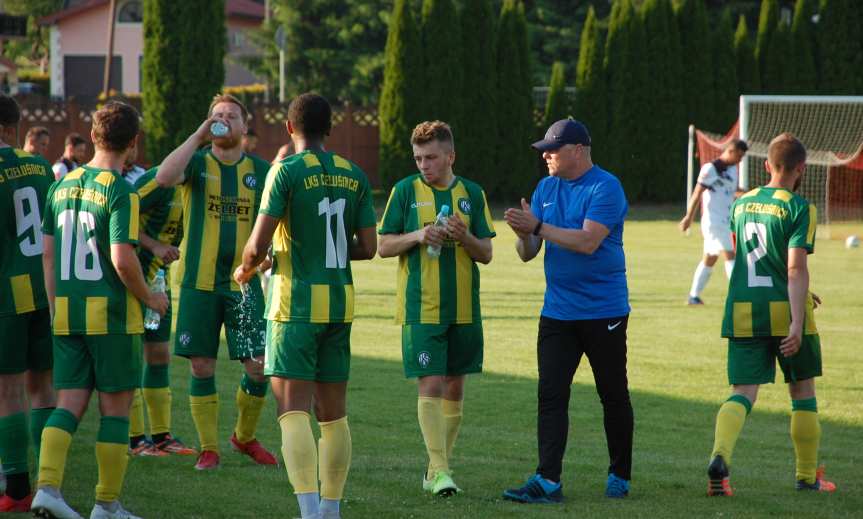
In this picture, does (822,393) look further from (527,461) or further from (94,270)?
(94,270)

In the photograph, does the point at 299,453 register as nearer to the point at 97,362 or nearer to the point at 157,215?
the point at 97,362

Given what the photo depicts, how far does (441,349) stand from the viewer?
693 cm

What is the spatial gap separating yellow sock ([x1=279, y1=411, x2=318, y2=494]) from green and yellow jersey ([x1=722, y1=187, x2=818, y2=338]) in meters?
2.52

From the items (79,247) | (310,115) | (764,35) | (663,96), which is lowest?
(79,247)

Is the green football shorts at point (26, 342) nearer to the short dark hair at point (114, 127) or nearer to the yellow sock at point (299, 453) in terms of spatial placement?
the short dark hair at point (114, 127)

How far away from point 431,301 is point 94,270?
1934 millimetres

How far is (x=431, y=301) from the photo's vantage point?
692 centimetres

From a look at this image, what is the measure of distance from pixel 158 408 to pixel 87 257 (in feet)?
7.44

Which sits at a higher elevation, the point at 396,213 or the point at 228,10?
the point at 228,10

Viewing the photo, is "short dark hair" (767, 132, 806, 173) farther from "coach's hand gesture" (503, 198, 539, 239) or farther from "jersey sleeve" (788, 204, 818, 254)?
"coach's hand gesture" (503, 198, 539, 239)

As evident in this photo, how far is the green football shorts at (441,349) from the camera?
6.89 meters

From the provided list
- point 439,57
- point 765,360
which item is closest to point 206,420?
point 765,360

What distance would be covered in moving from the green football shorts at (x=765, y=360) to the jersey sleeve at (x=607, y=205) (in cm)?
106

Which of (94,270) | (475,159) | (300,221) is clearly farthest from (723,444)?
(475,159)
